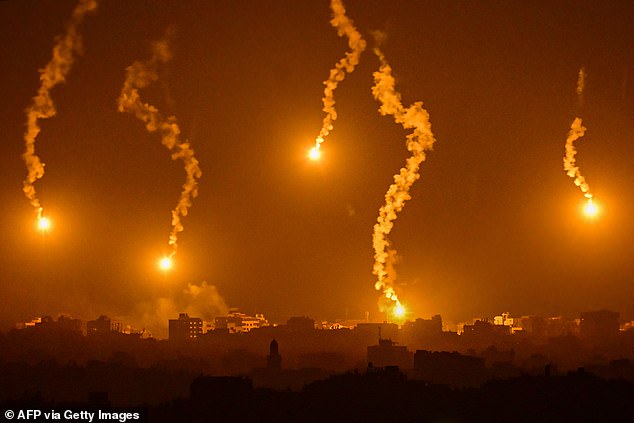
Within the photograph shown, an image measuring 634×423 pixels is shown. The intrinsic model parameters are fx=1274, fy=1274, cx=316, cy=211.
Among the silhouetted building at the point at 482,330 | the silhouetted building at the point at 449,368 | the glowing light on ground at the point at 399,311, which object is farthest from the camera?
the silhouetted building at the point at 482,330

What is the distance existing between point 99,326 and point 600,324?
56.9 metres

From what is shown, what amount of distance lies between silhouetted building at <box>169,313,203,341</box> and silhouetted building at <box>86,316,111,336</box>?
287 inches

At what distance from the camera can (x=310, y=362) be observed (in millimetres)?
128250

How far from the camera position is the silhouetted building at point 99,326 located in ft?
478

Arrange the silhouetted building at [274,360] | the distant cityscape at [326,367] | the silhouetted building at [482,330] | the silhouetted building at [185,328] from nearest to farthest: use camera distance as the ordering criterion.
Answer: the distant cityscape at [326,367], the silhouetted building at [274,360], the silhouetted building at [482,330], the silhouetted building at [185,328]

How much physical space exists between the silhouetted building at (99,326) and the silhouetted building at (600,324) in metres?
54.1

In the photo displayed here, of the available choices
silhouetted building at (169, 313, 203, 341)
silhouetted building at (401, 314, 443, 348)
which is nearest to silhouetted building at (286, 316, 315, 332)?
silhouetted building at (169, 313, 203, 341)

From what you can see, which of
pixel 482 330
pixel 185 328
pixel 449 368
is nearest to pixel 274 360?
pixel 449 368

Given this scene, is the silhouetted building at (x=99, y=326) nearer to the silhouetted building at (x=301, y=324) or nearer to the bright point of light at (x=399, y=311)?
the silhouetted building at (x=301, y=324)

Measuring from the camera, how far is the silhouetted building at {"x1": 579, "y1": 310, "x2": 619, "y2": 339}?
465ft

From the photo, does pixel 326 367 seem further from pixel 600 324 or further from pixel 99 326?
pixel 600 324

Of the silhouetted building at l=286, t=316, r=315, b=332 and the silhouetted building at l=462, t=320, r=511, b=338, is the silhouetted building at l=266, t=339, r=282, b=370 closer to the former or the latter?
the silhouetted building at l=286, t=316, r=315, b=332

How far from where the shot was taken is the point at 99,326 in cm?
14625

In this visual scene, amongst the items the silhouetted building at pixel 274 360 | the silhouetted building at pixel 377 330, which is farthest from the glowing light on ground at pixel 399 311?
the silhouetted building at pixel 274 360
